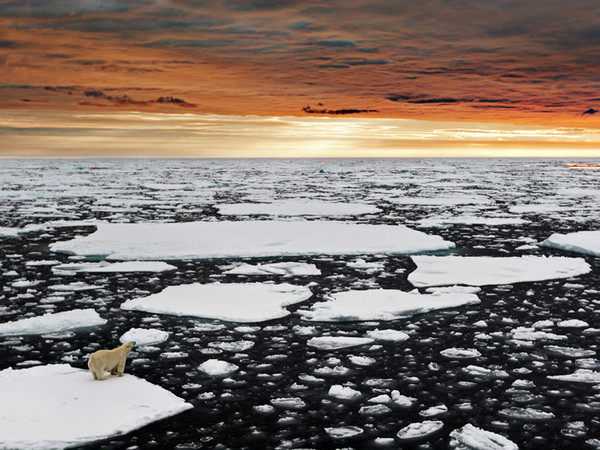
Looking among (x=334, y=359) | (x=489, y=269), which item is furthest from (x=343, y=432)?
(x=489, y=269)

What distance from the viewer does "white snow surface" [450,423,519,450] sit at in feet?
11.5

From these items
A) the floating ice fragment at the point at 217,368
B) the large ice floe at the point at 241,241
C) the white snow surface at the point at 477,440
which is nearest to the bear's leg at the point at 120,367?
the floating ice fragment at the point at 217,368

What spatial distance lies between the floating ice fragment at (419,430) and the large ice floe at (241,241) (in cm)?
625

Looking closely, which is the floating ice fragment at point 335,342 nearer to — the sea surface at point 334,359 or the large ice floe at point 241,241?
the sea surface at point 334,359

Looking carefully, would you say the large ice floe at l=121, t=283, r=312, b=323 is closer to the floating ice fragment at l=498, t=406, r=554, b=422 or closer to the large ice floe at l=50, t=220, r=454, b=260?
the large ice floe at l=50, t=220, r=454, b=260

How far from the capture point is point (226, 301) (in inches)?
266

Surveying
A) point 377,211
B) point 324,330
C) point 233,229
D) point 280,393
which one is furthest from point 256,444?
point 377,211

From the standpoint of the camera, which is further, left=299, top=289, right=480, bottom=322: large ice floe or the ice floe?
the ice floe

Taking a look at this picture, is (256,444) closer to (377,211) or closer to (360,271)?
(360,271)

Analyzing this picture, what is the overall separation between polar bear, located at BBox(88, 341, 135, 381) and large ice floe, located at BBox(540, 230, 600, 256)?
792cm

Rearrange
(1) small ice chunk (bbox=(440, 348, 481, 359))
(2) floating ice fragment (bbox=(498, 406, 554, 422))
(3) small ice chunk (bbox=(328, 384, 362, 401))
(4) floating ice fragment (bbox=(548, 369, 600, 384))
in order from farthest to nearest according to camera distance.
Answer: (1) small ice chunk (bbox=(440, 348, 481, 359))
(4) floating ice fragment (bbox=(548, 369, 600, 384))
(3) small ice chunk (bbox=(328, 384, 362, 401))
(2) floating ice fragment (bbox=(498, 406, 554, 422))

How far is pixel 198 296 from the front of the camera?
6.98 m

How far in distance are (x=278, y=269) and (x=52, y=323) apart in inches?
138

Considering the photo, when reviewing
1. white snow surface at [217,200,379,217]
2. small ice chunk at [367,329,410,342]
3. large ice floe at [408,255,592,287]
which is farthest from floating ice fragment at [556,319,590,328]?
white snow surface at [217,200,379,217]
